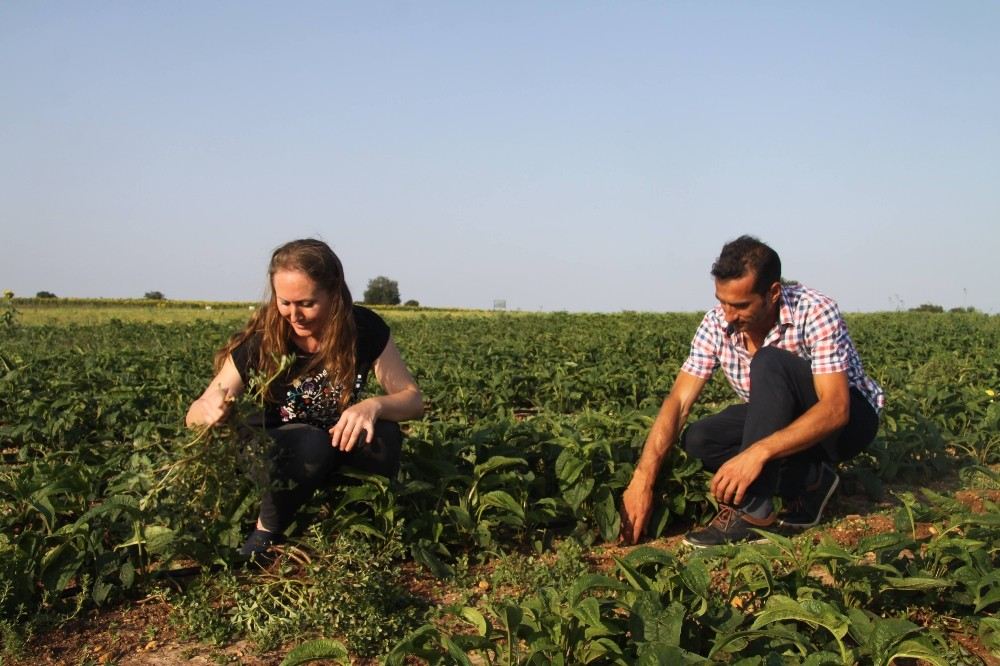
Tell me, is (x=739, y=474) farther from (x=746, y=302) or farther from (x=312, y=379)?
(x=312, y=379)

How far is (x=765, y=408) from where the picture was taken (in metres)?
3.53

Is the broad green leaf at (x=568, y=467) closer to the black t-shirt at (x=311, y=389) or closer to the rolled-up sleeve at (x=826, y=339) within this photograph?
the black t-shirt at (x=311, y=389)

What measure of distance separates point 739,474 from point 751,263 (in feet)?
2.77

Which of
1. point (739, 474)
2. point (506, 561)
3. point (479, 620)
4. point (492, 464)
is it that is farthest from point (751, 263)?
point (479, 620)

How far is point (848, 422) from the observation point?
3646mm

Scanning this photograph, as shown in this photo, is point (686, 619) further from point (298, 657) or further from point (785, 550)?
point (298, 657)

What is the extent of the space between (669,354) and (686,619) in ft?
36.6

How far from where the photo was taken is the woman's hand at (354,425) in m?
3.12

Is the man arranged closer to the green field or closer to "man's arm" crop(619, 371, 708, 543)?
"man's arm" crop(619, 371, 708, 543)


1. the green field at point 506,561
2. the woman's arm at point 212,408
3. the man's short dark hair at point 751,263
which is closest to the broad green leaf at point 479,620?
the green field at point 506,561

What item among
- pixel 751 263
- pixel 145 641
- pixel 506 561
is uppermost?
pixel 751 263

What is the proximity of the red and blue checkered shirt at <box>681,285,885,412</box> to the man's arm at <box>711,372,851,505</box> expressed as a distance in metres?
0.08

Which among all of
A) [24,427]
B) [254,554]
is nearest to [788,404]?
[254,554]

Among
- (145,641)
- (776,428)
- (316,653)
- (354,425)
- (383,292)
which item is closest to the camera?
(316,653)
